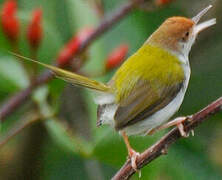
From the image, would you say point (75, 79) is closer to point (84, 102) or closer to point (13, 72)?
point (13, 72)

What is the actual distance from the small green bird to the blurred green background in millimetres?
404

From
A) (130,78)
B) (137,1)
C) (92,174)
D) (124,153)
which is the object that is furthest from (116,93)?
(92,174)

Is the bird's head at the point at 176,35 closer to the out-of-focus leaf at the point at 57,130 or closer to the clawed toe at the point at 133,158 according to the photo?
the out-of-focus leaf at the point at 57,130

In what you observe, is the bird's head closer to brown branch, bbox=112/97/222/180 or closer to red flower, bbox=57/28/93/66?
red flower, bbox=57/28/93/66

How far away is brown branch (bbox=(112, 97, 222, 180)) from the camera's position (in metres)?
2.70

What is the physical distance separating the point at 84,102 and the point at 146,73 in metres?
1.58

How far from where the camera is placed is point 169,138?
2.83 metres

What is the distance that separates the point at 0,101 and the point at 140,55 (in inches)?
55.0

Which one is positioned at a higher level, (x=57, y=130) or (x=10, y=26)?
(x=10, y=26)

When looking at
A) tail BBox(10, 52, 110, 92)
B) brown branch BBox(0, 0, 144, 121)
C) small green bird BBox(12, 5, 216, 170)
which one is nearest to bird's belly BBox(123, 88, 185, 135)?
small green bird BBox(12, 5, 216, 170)

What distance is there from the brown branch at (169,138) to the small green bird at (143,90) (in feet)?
0.72

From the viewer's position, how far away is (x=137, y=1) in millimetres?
3941

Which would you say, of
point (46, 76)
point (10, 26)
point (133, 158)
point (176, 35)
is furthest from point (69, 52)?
point (133, 158)

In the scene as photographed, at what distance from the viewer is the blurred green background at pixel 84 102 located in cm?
412
